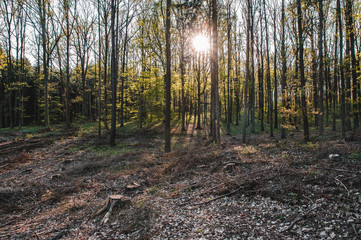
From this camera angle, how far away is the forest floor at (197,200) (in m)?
3.68

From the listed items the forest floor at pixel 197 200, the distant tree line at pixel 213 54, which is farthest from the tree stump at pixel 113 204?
the distant tree line at pixel 213 54

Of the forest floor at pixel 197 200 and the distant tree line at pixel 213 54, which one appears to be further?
the distant tree line at pixel 213 54

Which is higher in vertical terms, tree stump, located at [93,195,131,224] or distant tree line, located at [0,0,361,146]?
distant tree line, located at [0,0,361,146]

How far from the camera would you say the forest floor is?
12.1ft

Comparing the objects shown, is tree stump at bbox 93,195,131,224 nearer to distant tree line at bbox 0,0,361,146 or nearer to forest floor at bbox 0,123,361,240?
forest floor at bbox 0,123,361,240

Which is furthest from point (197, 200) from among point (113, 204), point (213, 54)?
point (213, 54)

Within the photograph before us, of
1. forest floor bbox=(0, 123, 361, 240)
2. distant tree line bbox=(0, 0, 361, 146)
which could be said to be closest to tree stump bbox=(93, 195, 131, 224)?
forest floor bbox=(0, 123, 361, 240)

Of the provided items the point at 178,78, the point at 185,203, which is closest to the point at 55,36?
the point at 178,78

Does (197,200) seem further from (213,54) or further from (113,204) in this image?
(213,54)

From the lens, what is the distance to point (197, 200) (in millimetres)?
5266

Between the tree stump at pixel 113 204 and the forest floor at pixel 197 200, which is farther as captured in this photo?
the tree stump at pixel 113 204

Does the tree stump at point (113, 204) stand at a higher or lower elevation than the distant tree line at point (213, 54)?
lower

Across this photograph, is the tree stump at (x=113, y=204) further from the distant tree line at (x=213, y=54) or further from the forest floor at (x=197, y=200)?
the distant tree line at (x=213, y=54)

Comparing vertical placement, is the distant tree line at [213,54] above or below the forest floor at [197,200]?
above
